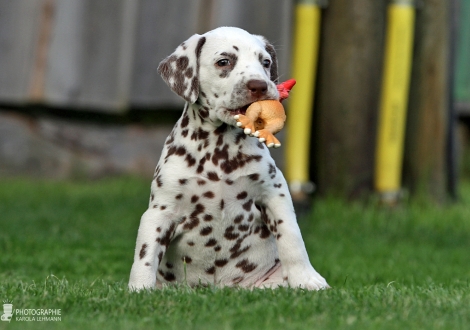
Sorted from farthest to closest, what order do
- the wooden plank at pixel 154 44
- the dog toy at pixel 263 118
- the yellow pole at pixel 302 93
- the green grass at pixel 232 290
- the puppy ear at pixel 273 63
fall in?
the wooden plank at pixel 154 44 → the yellow pole at pixel 302 93 → the puppy ear at pixel 273 63 → the dog toy at pixel 263 118 → the green grass at pixel 232 290

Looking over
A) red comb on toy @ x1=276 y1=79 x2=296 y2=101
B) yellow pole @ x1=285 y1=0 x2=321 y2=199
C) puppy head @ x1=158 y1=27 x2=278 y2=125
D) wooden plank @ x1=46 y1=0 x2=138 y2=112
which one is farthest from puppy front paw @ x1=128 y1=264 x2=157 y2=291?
wooden plank @ x1=46 y1=0 x2=138 y2=112

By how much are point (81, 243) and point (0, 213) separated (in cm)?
156

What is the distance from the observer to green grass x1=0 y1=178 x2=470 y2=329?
12.2ft

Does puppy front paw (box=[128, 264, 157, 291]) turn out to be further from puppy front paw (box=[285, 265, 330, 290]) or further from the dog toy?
the dog toy

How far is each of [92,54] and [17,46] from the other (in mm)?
853

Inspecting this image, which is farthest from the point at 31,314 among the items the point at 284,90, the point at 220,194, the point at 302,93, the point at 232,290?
the point at 302,93

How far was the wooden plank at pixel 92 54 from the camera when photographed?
10195 millimetres

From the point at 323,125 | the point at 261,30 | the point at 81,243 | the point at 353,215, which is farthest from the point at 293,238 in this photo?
the point at 261,30

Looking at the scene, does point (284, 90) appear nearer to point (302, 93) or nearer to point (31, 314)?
point (31, 314)

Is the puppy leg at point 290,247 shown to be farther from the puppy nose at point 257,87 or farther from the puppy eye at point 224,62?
the puppy eye at point 224,62

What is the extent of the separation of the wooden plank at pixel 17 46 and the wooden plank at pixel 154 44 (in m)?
1.19

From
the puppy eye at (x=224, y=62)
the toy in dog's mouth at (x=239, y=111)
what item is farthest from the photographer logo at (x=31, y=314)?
the puppy eye at (x=224, y=62)

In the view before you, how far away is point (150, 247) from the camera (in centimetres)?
451

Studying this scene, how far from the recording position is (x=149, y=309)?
3.85 meters
